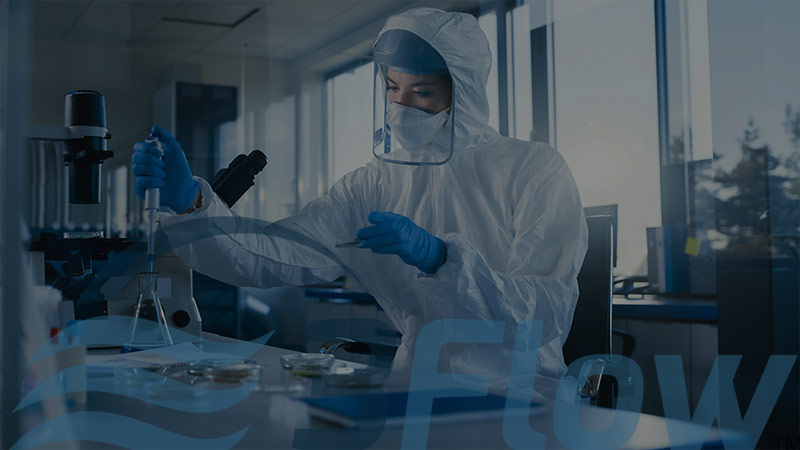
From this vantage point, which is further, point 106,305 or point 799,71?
point 799,71

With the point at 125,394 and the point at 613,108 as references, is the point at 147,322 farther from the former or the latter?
the point at 613,108

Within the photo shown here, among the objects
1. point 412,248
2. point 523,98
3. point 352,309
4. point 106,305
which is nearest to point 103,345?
point 106,305

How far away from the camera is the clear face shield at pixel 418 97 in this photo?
5.69 feet

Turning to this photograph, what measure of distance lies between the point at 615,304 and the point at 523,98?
2.08 metres

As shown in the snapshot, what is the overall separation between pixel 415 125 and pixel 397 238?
0.56 meters

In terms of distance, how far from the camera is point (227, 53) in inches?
249

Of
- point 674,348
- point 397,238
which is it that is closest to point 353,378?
point 397,238

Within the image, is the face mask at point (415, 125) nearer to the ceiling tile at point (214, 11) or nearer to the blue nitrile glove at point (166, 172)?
the blue nitrile glove at point (166, 172)

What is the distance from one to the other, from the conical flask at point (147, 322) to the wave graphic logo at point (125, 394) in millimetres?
143

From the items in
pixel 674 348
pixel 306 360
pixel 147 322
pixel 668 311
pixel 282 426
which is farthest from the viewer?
pixel 674 348

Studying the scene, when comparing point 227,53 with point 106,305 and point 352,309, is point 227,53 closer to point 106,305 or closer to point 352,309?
point 352,309

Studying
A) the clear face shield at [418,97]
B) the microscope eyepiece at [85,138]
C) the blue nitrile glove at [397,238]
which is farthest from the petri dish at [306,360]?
the clear face shield at [418,97]

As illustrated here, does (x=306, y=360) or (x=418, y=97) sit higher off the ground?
(x=418, y=97)

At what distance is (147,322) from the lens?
132cm
